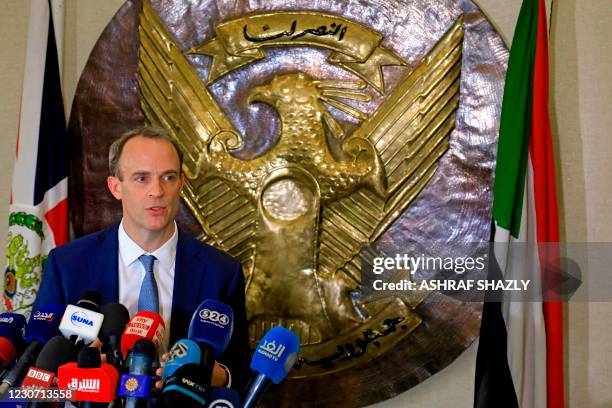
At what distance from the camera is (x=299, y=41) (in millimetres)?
2926

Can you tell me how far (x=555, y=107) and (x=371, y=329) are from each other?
995 millimetres

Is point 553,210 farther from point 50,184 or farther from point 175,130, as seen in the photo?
point 50,184

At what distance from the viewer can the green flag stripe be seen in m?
2.66

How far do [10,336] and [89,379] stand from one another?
14.9 inches

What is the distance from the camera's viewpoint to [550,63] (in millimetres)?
2891

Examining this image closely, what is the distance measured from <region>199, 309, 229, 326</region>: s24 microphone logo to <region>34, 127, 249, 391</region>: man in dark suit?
335 mm

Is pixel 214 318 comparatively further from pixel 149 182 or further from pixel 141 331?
pixel 149 182

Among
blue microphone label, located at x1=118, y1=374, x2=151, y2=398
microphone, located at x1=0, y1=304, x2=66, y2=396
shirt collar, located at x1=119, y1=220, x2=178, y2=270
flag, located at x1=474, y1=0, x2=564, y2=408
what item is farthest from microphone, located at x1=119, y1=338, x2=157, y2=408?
flag, located at x1=474, y1=0, x2=564, y2=408

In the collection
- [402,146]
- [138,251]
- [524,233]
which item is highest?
[402,146]

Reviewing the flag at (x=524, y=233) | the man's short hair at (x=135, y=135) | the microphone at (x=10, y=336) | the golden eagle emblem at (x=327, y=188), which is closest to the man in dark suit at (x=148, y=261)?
the man's short hair at (x=135, y=135)

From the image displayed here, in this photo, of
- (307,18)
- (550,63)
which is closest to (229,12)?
(307,18)

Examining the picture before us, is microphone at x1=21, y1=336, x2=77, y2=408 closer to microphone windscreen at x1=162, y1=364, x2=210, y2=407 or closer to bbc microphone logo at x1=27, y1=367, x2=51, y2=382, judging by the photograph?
Answer: bbc microphone logo at x1=27, y1=367, x2=51, y2=382

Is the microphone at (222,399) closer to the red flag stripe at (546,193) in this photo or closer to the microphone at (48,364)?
the microphone at (48,364)

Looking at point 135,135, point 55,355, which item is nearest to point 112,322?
point 55,355
